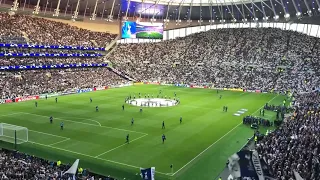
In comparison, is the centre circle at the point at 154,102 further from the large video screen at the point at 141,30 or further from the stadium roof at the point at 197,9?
the large video screen at the point at 141,30

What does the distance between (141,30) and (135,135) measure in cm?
7203

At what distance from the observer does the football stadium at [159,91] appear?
23.3 metres

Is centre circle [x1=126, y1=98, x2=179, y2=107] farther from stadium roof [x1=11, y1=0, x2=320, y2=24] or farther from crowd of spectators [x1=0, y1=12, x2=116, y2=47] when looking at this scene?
stadium roof [x1=11, y1=0, x2=320, y2=24]

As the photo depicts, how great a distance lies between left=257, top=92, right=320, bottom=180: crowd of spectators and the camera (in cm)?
1795

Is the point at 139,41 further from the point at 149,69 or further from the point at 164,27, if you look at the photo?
the point at 149,69

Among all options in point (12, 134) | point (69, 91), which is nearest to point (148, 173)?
point (12, 134)

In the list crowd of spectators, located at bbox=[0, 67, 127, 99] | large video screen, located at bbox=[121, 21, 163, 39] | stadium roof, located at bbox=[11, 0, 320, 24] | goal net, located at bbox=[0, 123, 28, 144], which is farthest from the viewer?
large video screen, located at bbox=[121, 21, 163, 39]

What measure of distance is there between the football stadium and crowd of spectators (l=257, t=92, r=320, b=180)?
9 centimetres

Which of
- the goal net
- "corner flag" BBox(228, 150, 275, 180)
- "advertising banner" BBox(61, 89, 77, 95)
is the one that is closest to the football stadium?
"corner flag" BBox(228, 150, 275, 180)

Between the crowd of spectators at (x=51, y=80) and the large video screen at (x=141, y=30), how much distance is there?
58.5 feet

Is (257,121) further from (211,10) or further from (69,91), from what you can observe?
(211,10)

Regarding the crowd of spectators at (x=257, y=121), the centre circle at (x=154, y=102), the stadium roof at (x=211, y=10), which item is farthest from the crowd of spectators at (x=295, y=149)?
the stadium roof at (x=211, y=10)

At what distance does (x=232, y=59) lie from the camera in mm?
87188

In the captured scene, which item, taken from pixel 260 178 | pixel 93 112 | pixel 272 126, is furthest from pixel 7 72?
pixel 260 178
